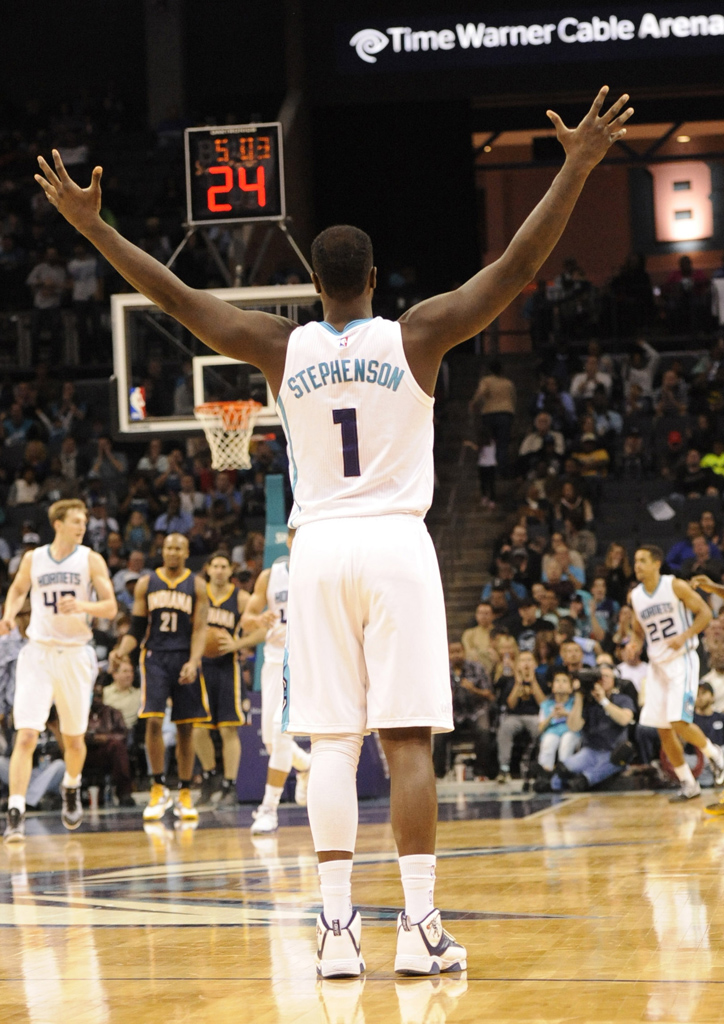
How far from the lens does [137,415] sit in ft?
41.8

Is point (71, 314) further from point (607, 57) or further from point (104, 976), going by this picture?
point (104, 976)

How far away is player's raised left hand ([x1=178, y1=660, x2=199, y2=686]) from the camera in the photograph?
35.5ft

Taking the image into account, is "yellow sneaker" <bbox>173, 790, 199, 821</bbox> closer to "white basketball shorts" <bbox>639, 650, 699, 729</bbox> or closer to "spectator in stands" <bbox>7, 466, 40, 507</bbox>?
"white basketball shorts" <bbox>639, 650, 699, 729</bbox>

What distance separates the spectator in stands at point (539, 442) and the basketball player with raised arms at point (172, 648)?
8.81m

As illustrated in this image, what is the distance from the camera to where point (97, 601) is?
10281 mm

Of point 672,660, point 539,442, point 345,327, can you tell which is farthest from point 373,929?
point 539,442

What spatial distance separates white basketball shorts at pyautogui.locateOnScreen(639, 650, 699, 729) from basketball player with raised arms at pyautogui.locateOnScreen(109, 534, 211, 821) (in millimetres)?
3349

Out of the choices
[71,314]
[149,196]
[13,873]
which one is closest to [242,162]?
[13,873]

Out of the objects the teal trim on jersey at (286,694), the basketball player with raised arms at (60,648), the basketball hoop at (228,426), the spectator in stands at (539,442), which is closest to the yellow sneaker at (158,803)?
the basketball player with raised arms at (60,648)

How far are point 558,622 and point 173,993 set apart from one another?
35.1 ft

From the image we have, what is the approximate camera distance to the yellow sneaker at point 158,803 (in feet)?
35.2

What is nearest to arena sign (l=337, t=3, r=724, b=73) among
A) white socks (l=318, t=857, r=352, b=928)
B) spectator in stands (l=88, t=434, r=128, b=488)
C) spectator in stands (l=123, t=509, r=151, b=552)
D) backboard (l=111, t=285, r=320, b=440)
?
spectator in stands (l=88, t=434, r=128, b=488)

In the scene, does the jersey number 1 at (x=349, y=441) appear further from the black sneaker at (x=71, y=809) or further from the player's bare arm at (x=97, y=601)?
the black sneaker at (x=71, y=809)

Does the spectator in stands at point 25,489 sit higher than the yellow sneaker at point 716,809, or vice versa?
the spectator in stands at point 25,489
